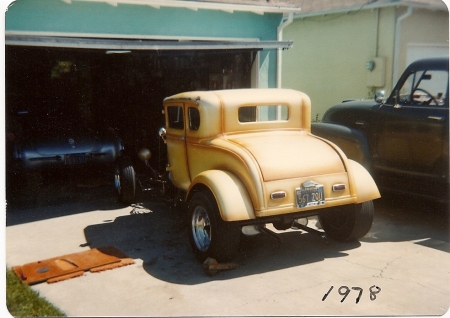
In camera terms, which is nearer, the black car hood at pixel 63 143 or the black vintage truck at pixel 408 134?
the black vintage truck at pixel 408 134

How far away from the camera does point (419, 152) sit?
6488 mm

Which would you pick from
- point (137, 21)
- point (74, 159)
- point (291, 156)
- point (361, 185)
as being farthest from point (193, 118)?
point (137, 21)

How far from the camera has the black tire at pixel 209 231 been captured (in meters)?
5.03

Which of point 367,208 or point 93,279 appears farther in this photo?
point 367,208

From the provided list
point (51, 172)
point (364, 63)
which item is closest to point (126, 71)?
point (51, 172)

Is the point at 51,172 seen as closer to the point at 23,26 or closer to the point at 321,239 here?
the point at 23,26

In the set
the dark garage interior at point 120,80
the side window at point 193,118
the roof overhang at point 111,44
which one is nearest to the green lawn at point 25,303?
the side window at point 193,118

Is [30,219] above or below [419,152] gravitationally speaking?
below

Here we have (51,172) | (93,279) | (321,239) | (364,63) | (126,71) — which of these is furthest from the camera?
(364,63)

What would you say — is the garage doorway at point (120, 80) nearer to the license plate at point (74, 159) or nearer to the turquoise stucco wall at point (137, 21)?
the turquoise stucco wall at point (137, 21)

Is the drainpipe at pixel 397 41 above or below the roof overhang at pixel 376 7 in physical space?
below

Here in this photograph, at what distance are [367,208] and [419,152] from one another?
136 cm

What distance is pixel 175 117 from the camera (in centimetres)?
660

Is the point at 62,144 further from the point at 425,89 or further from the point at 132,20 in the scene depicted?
the point at 425,89
